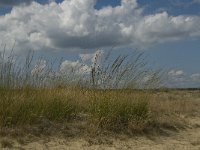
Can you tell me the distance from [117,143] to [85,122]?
4.19 ft

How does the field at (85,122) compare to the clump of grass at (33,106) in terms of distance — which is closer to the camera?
the field at (85,122)

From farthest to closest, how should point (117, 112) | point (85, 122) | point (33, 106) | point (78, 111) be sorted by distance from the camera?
1. point (78, 111)
2. point (117, 112)
3. point (85, 122)
4. point (33, 106)

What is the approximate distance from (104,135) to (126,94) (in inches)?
73.0

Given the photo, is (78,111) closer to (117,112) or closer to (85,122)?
(85,122)

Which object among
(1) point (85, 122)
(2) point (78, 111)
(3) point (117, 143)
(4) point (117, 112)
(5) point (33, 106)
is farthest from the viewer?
(2) point (78, 111)

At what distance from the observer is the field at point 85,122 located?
1046 cm

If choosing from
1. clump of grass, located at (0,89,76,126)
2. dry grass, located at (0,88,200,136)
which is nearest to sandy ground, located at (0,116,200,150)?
dry grass, located at (0,88,200,136)

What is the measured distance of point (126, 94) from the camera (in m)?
12.7

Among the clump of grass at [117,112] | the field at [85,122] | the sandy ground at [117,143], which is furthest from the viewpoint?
the clump of grass at [117,112]

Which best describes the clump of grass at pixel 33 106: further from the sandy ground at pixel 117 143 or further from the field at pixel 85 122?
the sandy ground at pixel 117 143

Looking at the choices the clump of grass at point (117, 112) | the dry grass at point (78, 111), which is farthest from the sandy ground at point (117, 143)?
the clump of grass at point (117, 112)

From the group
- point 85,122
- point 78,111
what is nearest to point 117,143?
point 85,122

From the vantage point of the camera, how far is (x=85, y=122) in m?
11.9

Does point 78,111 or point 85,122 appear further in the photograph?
point 78,111
